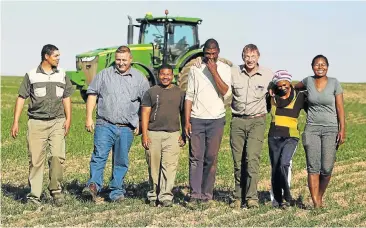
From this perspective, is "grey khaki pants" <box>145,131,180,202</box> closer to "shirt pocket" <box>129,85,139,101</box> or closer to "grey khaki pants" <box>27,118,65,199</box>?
"shirt pocket" <box>129,85,139,101</box>

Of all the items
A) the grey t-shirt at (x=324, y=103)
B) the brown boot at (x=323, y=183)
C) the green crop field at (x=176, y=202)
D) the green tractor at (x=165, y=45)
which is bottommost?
the green crop field at (x=176, y=202)

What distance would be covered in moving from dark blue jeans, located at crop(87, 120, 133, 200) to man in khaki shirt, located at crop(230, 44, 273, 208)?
1.39 m

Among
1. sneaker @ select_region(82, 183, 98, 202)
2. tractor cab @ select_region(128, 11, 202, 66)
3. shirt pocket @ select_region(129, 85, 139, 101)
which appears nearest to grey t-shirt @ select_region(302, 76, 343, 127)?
shirt pocket @ select_region(129, 85, 139, 101)

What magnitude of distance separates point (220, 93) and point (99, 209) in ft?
6.59

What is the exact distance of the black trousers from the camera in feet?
27.8

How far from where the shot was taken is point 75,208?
8.29 metres

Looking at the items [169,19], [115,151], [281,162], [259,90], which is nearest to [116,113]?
[115,151]

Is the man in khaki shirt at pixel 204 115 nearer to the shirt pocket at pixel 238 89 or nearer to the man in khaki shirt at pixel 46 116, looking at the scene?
the shirt pocket at pixel 238 89

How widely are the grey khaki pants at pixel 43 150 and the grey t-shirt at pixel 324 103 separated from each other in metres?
3.12

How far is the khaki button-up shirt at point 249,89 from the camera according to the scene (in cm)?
843

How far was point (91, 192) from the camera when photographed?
336 inches

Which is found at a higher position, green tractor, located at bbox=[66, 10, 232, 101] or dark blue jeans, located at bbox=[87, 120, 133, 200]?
green tractor, located at bbox=[66, 10, 232, 101]

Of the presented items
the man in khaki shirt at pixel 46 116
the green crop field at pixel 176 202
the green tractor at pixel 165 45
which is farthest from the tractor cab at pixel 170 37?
the man in khaki shirt at pixel 46 116

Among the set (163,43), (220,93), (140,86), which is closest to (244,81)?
(220,93)
